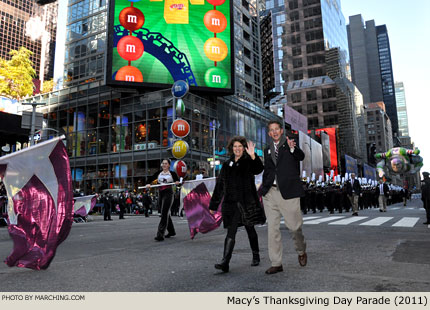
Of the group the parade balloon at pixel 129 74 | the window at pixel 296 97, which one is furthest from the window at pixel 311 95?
the parade balloon at pixel 129 74

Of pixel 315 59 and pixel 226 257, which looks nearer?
pixel 226 257

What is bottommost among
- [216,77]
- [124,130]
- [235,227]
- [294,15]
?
[235,227]

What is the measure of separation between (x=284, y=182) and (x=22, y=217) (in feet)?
11.6

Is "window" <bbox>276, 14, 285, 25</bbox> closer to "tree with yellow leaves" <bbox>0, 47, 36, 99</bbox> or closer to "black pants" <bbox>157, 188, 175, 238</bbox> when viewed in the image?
"tree with yellow leaves" <bbox>0, 47, 36, 99</bbox>

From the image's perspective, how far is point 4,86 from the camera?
47.3 metres

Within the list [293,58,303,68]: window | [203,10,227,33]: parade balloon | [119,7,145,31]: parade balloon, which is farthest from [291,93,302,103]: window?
[119,7,145,31]: parade balloon

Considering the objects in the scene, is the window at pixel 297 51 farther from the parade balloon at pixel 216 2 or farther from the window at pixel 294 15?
the parade balloon at pixel 216 2

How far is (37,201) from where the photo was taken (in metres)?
4.84

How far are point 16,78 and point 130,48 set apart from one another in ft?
85.9

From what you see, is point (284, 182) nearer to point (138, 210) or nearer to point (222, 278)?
point (222, 278)

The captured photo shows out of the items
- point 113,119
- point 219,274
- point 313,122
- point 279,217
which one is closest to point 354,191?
point 279,217

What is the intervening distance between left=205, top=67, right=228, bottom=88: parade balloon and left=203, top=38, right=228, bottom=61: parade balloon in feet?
3.82

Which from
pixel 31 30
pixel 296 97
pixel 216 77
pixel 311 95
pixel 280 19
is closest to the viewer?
pixel 216 77

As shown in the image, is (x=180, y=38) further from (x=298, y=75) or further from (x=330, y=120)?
(x=298, y=75)
